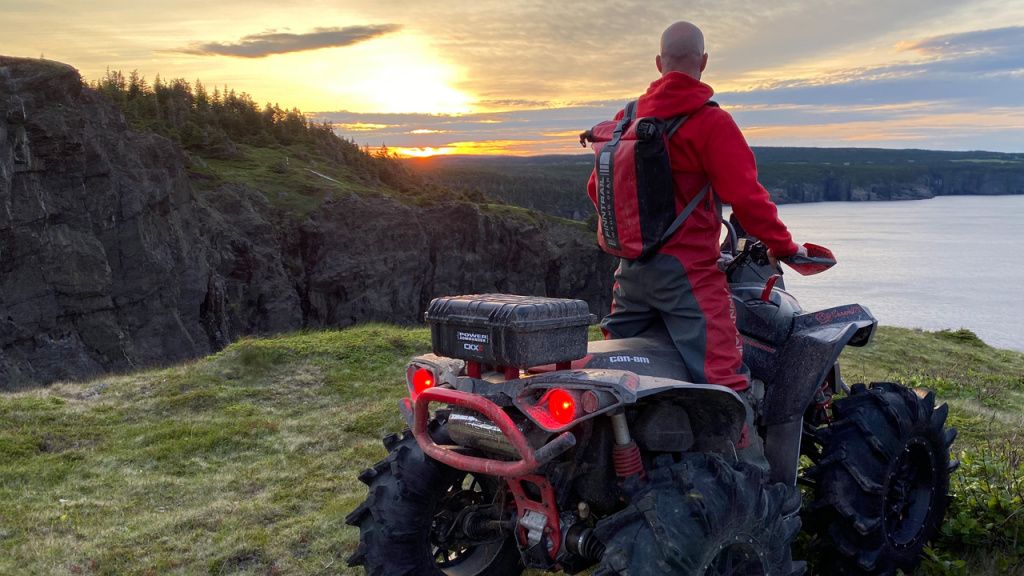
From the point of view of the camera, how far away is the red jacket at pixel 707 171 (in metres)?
3.76

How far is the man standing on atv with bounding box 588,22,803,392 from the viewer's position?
12.4 ft

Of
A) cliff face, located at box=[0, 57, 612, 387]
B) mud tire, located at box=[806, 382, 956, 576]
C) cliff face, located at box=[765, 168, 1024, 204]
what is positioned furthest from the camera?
cliff face, located at box=[765, 168, 1024, 204]

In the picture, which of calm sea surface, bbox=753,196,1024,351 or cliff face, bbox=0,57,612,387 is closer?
cliff face, bbox=0,57,612,387

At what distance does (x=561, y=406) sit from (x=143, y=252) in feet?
143

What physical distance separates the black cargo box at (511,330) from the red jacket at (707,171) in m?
0.67

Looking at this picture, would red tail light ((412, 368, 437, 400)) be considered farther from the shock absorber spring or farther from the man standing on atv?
the man standing on atv

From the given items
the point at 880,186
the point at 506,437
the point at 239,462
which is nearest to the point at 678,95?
the point at 506,437

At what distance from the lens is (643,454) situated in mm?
3842

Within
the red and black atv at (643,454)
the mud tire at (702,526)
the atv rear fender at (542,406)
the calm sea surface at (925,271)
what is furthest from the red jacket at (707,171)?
the calm sea surface at (925,271)

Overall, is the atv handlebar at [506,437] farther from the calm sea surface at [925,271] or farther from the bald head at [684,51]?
the calm sea surface at [925,271]

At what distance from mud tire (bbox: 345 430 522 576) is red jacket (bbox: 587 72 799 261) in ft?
5.41

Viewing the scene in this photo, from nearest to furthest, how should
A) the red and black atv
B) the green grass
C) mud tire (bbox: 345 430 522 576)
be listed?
the red and black atv → mud tire (bbox: 345 430 522 576) → the green grass

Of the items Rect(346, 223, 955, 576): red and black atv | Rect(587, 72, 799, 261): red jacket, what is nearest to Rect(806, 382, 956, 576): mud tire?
Rect(346, 223, 955, 576): red and black atv

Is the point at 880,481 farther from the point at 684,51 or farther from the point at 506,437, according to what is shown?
the point at 684,51
